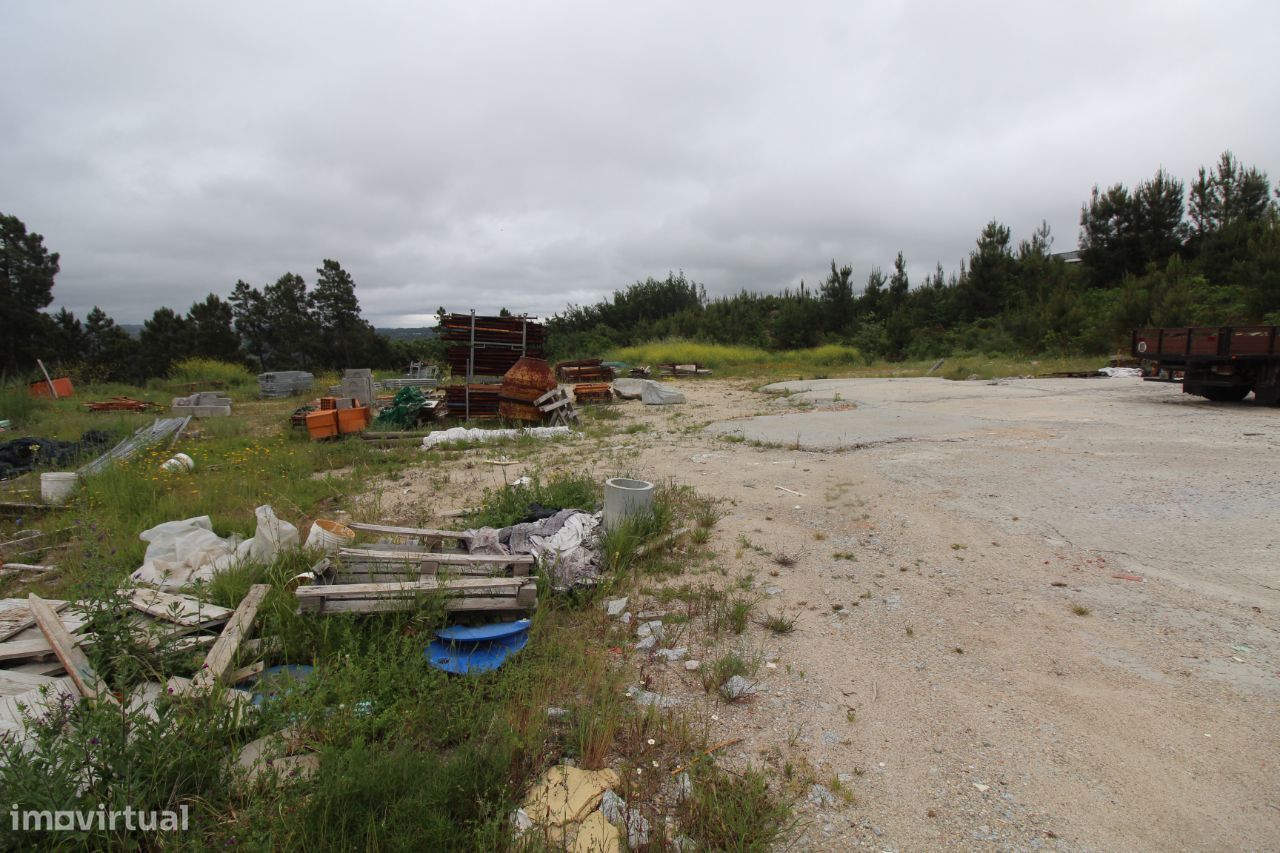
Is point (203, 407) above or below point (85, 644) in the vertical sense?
above

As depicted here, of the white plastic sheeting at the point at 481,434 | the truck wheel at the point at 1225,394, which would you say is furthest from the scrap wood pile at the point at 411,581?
the truck wheel at the point at 1225,394

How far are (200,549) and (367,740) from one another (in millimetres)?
2346

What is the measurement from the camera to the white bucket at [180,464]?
692cm

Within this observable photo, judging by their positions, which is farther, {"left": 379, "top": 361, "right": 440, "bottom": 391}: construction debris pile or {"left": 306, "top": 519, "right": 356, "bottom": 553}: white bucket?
{"left": 379, "top": 361, "right": 440, "bottom": 391}: construction debris pile

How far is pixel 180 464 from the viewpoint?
278 inches

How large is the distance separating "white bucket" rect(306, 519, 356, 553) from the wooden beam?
59 cm

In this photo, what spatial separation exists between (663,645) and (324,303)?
4498cm

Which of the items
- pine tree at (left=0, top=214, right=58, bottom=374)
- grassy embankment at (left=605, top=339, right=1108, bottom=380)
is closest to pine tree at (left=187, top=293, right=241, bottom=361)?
pine tree at (left=0, top=214, right=58, bottom=374)

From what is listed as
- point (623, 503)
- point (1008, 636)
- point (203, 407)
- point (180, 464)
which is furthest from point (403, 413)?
point (1008, 636)

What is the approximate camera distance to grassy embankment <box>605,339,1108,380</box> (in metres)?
→ 20.7

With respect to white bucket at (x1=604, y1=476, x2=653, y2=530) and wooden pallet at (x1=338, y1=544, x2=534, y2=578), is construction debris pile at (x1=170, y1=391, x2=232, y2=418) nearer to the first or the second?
wooden pallet at (x1=338, y1=544, x2=534, y2=578)

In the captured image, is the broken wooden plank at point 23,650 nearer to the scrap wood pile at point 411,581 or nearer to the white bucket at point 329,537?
the scrap wood pile at point 411,581

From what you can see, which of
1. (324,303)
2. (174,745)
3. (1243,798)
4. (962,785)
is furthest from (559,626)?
(324,303)

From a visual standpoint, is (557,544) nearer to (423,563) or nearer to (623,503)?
(623,503)
